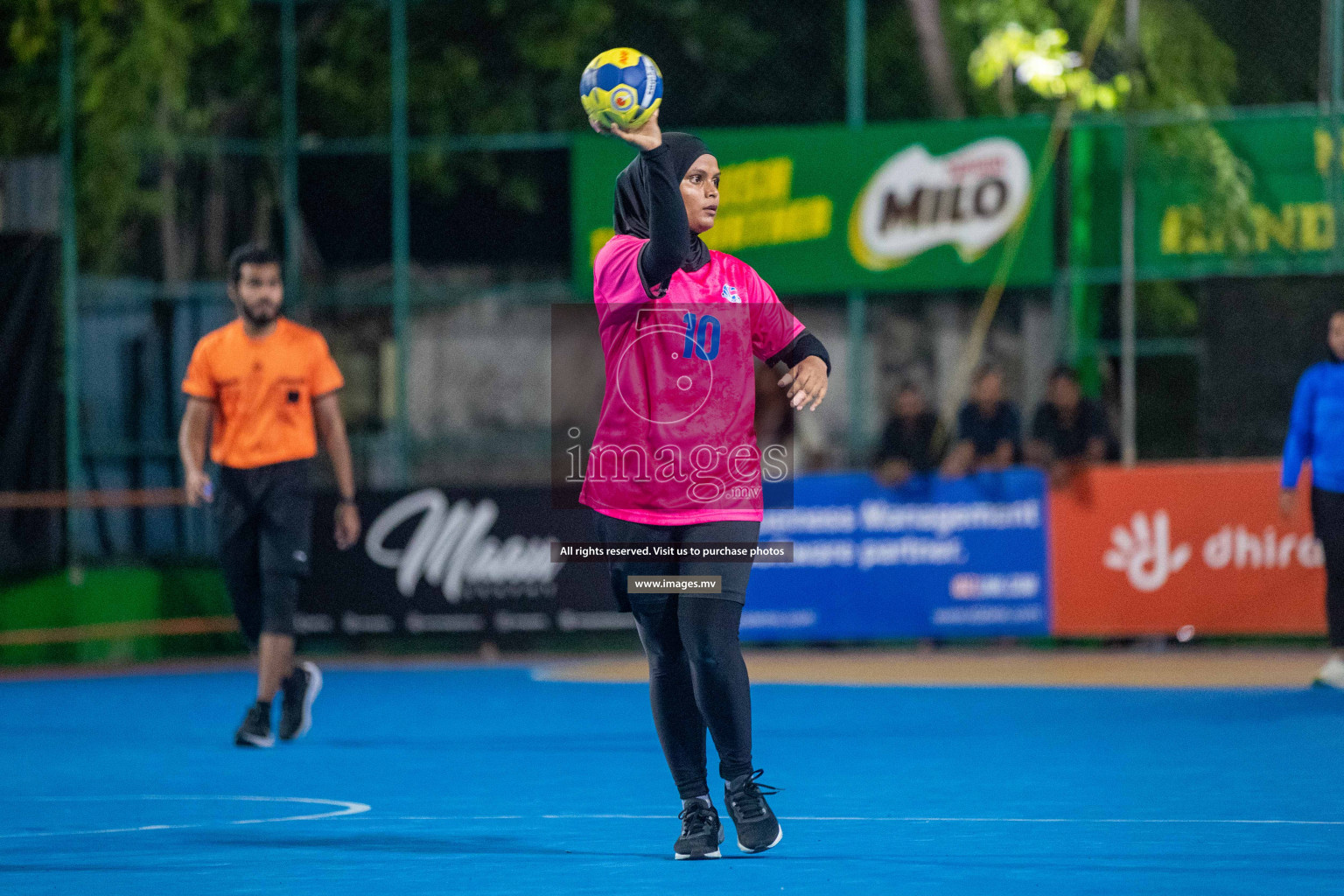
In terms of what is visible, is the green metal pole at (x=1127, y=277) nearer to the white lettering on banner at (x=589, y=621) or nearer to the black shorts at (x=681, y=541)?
the white lettering on banner at (x=589, y=621)

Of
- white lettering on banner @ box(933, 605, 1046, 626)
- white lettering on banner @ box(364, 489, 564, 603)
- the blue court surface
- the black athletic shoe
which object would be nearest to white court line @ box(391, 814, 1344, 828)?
the blue court surface

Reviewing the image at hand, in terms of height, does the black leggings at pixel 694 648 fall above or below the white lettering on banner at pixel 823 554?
above

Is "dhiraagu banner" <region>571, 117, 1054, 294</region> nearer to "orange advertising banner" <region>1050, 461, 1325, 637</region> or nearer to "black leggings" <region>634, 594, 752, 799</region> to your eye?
"orange advertising banner" <region>1050, 461, 1325, 637</region>

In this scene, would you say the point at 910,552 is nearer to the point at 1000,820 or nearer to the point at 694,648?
the point at 1000,820

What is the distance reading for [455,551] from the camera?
1609cm

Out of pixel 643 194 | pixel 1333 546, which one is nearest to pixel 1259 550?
pixel 1333 546

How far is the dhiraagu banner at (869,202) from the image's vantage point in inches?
648

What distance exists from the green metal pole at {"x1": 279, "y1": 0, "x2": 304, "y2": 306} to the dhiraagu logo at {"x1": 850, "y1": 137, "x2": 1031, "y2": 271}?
16.1 ft

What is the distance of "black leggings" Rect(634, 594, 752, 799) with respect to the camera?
6.17m

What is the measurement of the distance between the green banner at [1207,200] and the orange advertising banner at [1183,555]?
1.82 meters

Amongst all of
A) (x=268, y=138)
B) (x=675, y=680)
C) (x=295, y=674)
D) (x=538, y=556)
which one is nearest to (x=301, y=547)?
(x=295, y=674)

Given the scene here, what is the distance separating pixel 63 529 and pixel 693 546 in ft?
34.9

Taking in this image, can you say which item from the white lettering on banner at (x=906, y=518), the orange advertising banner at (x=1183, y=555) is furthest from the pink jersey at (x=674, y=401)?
the orange advertising banner at (x=1183, y=555)

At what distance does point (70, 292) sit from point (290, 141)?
2.80 meters
